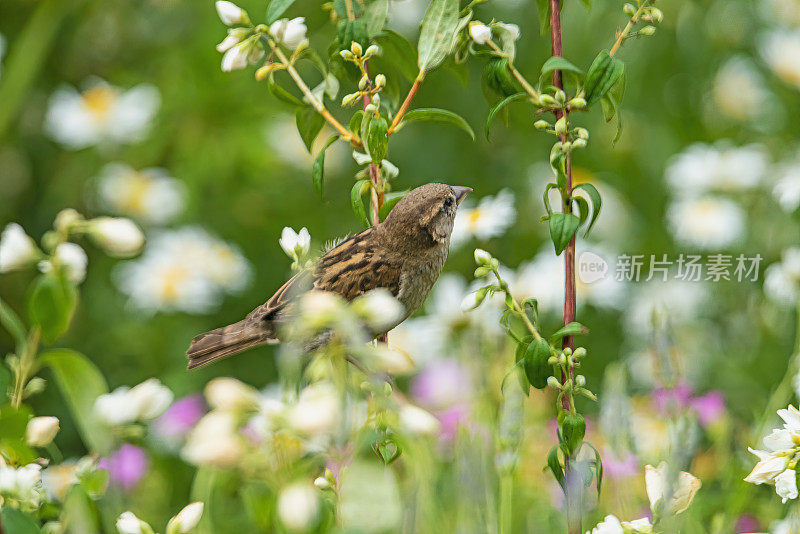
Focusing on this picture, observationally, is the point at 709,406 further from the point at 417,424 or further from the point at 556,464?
the point at 417,424

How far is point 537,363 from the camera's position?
71 cm

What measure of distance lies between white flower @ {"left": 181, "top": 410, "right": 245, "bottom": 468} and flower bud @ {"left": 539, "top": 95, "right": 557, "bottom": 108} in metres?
0.37

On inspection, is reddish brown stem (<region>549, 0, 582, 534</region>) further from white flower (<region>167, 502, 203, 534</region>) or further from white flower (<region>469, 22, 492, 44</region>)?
white flower (<region>167, 502, 203, 534</region>)

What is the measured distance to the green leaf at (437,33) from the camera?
740 millimetres

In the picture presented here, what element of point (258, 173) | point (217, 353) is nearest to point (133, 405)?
point (217, 353)

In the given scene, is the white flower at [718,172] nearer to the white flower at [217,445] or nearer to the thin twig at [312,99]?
the thin twig at [312,99]

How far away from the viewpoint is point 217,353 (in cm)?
88

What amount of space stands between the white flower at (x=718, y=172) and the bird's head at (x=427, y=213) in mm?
1268

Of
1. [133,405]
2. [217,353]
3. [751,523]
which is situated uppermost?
[133,405]

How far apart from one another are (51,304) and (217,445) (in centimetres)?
25

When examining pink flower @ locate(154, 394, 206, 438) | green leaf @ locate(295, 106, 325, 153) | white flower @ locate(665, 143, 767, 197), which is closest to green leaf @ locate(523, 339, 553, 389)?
green leaf @ locate(295, 106, 325, 153)

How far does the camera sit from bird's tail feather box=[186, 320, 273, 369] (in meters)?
0.88

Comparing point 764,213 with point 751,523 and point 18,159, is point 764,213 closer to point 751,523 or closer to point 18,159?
point 751,523

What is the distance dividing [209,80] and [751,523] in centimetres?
139
